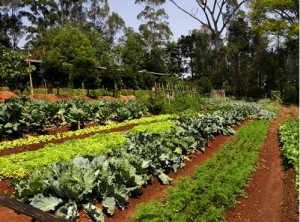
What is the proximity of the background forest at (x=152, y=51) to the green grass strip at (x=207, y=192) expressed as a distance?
15.4 meters

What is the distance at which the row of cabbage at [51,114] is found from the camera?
11391 millimetres

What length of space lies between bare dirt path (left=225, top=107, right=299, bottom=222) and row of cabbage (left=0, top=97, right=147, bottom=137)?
7.06 m

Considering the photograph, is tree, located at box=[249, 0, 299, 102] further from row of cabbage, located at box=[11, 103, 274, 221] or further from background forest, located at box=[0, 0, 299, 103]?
row of cabbage, located at box=[11, 103, 274, 221]

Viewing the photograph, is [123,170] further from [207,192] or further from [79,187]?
[207,192]

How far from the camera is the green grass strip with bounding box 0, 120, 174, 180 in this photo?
640 centimetres

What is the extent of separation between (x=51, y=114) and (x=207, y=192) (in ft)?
27.2

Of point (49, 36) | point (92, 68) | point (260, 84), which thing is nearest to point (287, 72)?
point (260, 84)

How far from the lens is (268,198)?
707cm

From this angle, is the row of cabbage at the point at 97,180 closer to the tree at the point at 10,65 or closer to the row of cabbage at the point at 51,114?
the row of cabbage at the point at 51,114

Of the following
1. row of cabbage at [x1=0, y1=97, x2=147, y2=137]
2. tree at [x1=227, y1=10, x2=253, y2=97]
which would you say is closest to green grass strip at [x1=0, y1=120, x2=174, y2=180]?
row of cabbage at [x1=0, y1=97, x2=147, y2=137]

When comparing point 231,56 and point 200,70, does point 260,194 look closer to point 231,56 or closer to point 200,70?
point 231,56

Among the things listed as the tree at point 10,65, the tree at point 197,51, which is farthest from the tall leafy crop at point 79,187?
the tree at point 197,51

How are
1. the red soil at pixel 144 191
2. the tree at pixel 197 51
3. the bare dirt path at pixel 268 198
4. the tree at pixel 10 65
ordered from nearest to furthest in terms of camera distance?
the red soil at pixel 144 191 < the bare dirt path at pixel 268 198 < the tree at pixel 10 65 < the tree at pixel 197 51

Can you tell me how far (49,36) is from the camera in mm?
46219
